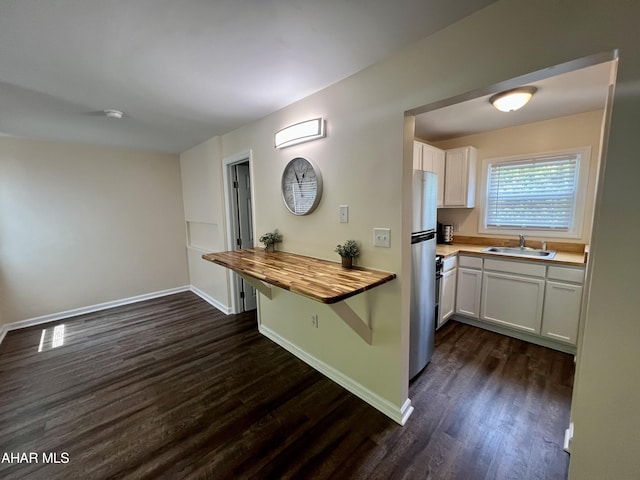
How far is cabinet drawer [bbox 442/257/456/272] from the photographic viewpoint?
284 centimetres

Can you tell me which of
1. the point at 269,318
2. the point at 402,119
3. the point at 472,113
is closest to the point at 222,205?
the point at 269,318

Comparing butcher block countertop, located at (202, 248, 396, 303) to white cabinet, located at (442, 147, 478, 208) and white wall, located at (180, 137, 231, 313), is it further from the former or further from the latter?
white cabinet, located at (442, 147, 478, 208)

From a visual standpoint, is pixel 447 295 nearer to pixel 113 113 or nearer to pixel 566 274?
pixel 566 274

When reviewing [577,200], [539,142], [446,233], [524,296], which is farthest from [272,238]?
[577,200]

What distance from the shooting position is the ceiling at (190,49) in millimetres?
1178

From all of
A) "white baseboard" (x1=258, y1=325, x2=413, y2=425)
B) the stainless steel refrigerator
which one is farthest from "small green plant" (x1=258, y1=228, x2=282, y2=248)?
the stainless steel refrigerator

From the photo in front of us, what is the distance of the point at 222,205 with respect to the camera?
3.44 metres

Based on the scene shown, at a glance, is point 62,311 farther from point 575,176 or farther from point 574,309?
point 575,176

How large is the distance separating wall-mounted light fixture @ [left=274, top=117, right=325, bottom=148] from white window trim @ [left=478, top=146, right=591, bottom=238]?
2401mm

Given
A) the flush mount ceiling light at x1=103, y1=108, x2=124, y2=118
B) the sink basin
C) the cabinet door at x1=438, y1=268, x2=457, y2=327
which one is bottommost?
the cabinet door at x1=438, y1=268, x2=457, y2=327

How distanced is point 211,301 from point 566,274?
14.1ft

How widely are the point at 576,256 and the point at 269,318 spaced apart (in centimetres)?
324

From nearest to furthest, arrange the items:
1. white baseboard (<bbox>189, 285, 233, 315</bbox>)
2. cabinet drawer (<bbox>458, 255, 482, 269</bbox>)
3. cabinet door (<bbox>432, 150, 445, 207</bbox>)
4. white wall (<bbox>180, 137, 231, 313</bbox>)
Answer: cabinet drawer (<bbox>458, 255, 482, 269</bbox>)
cabinet door (<bbox>432, 150, 445, 207</bbox>)
white wall (<bbox>180, 137, 231, 313</bbox>)
white baseboard (<bbox>189, 285, 233, 315</bbox>)

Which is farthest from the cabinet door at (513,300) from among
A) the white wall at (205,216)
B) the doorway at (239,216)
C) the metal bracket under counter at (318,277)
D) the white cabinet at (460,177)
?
the white wall at (205,216)
